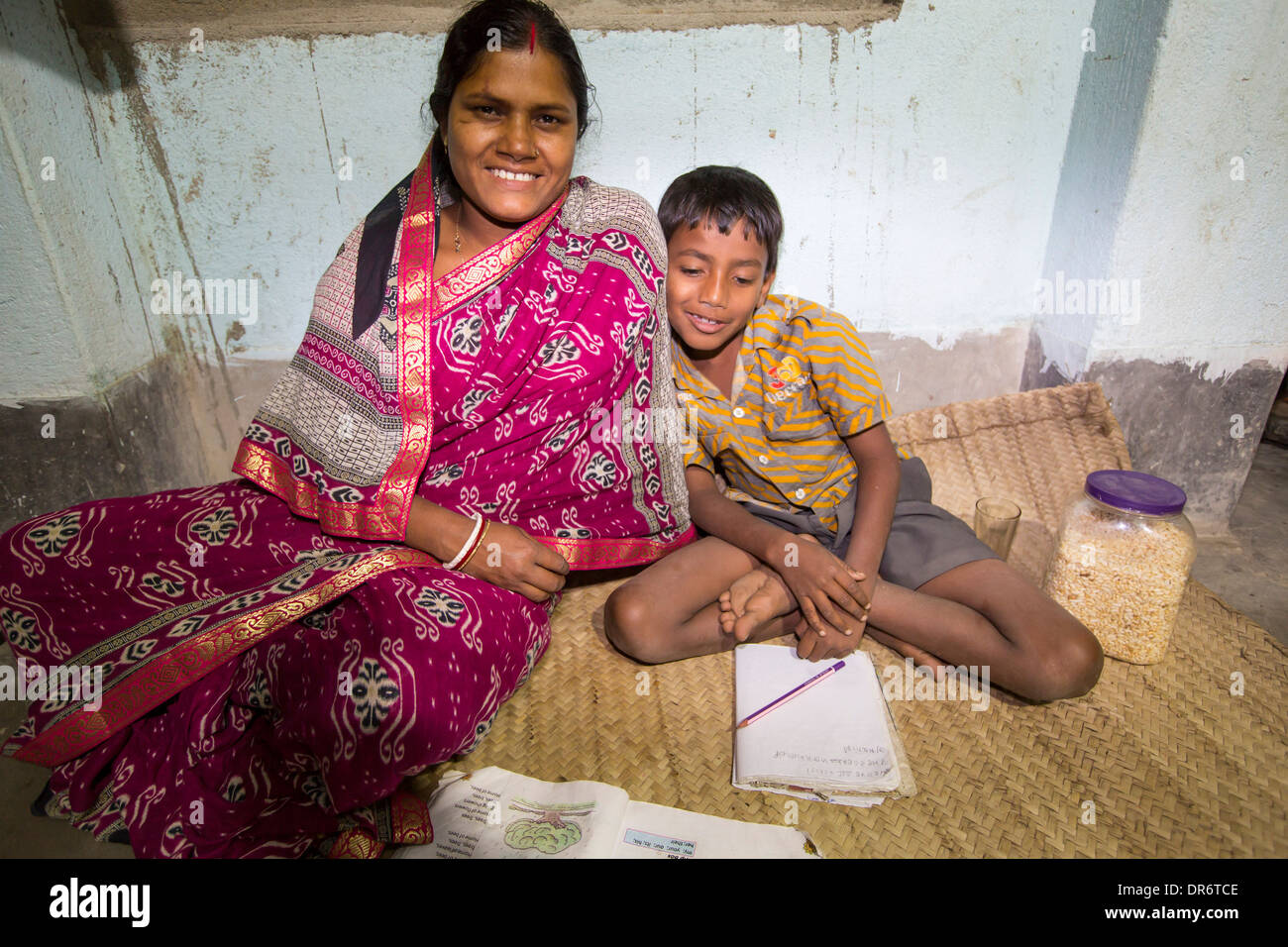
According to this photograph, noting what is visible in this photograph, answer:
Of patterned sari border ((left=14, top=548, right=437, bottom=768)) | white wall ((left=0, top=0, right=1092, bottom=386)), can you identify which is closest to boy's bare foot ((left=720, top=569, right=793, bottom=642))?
patterned sari border ((left=14, top=548, right=437, bottom=768))

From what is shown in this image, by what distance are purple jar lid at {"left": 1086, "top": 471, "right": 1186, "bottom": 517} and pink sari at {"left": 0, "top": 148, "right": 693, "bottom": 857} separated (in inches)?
37.3

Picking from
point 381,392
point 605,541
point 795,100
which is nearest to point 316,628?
point 381,392

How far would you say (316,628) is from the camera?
1303mm

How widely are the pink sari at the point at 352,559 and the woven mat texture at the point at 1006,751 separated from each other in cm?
21

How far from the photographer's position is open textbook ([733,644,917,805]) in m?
1.34

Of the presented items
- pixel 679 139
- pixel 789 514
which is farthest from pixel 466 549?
pixel 679 139

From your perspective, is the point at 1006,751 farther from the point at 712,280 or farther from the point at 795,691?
the point at 712,280

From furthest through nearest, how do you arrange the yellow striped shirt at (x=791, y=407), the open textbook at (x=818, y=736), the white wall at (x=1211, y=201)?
the white wall at (x=1211, y=201) < the yellow striped shirt at (x=791, y=407) < the open textbook at (x=818, y=736)

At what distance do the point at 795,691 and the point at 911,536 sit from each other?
481 millimetres

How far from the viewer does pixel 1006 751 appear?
4.70 feet

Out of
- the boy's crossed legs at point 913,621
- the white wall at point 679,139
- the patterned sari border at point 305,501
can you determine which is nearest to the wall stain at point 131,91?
the white wall at point 679,139

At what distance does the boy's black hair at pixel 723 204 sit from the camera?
1.54 meters

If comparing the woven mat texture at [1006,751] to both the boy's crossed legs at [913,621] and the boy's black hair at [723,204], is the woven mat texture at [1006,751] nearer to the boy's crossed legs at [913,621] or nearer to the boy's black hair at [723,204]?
the boy's crossed legs at [913,621]

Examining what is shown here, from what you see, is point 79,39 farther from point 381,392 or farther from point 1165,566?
point 1165,566
